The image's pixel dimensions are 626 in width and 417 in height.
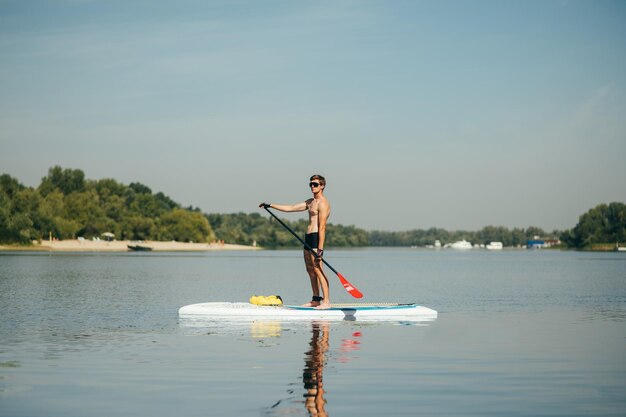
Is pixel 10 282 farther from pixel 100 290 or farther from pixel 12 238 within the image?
pixel 12 238

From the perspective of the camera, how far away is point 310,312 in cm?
2134

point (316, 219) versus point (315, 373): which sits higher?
point (316, 219)

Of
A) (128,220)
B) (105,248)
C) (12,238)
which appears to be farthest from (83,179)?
(12,238)

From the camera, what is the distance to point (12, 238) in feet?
424

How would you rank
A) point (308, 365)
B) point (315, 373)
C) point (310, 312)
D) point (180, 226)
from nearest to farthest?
point (315, 373)
point (308, 365)
point (310, 312)
point (180, 226)

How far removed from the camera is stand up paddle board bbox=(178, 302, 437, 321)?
21328mm

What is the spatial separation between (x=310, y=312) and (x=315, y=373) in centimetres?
824

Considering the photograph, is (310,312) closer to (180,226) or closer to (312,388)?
(312,388)

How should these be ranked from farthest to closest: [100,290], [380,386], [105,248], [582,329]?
[105,248] < [100,290] < [582,329] < [380,386]

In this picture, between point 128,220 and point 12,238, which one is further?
point 128,220

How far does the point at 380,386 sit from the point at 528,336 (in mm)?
8386

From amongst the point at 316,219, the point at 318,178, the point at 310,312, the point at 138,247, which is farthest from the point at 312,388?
the point at 138,247

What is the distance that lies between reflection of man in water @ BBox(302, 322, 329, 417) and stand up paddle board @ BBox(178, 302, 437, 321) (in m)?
1.46

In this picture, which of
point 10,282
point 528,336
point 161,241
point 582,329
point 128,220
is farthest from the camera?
point 161,241
